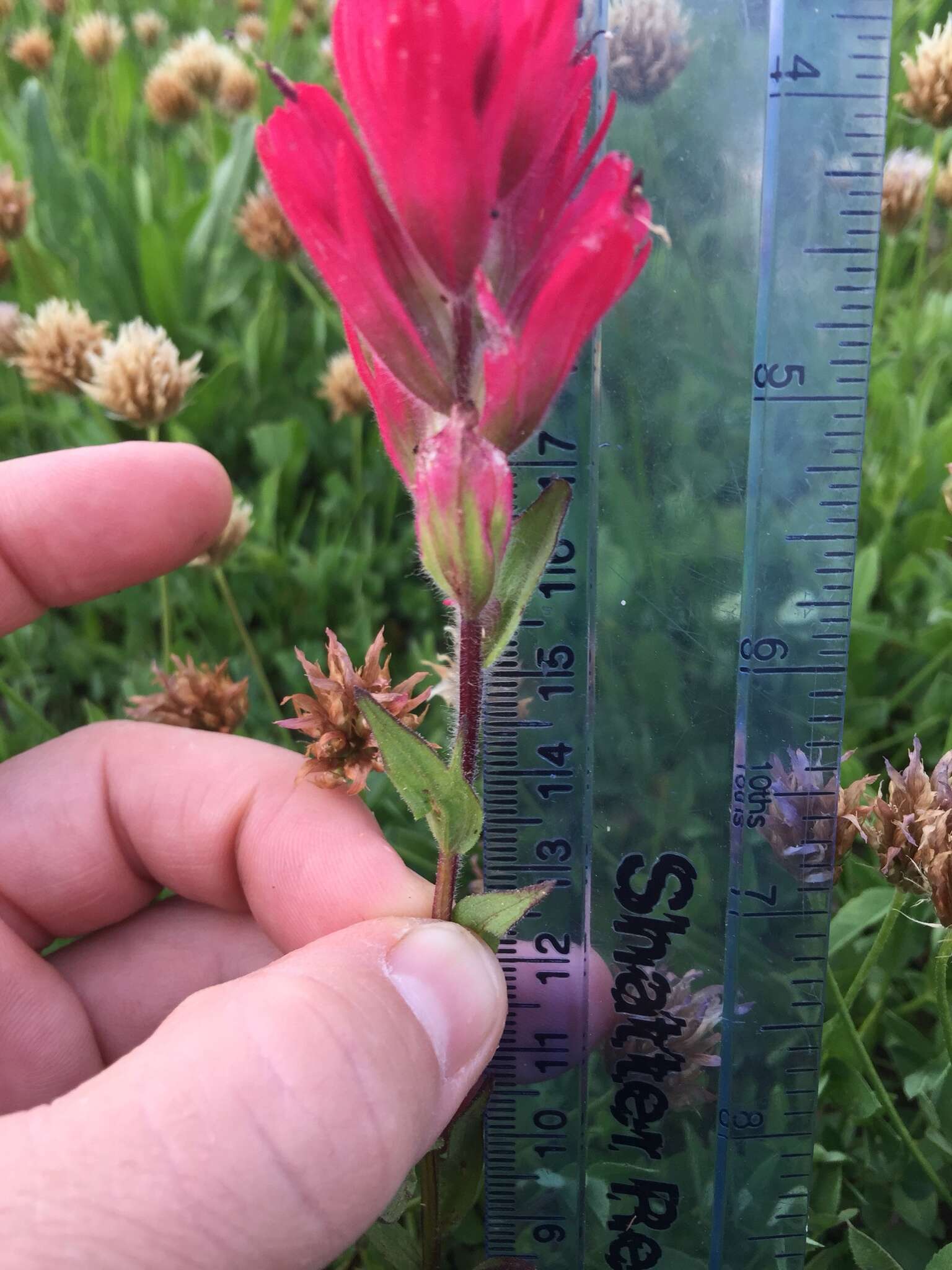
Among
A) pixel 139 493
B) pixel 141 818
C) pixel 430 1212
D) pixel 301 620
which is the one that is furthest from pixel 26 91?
pixel 430 1212

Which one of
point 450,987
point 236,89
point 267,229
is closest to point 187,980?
point 450,987

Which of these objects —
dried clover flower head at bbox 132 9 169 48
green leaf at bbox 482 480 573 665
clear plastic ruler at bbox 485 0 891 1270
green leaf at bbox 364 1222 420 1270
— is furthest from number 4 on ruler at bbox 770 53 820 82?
dried clover flower head at bbox 132 9 169 48

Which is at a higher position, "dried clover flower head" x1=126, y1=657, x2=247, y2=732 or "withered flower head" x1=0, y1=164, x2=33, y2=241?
"withered flower head" x1=0, y1=164, x2=33, y2=241

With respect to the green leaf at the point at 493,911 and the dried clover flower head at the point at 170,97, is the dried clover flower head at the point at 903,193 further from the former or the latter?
the dried clover flower head at the point at 170,97

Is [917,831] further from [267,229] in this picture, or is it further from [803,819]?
[267,229]

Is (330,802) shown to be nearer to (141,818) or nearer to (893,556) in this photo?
(141,818)

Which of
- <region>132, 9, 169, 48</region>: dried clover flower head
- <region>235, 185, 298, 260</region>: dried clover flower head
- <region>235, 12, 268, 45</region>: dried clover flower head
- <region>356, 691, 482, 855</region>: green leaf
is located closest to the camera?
<region>356, 691, 482, 855</region>: green leaf

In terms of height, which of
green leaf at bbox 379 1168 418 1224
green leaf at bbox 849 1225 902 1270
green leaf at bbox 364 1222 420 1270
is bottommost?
green leaf at bbox 364 1222 420 1270

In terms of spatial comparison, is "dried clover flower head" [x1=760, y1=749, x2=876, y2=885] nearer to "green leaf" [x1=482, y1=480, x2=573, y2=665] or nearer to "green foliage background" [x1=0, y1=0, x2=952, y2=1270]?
"green foliage background" [x1=0, y1=0, x2=952, y2=1270]
